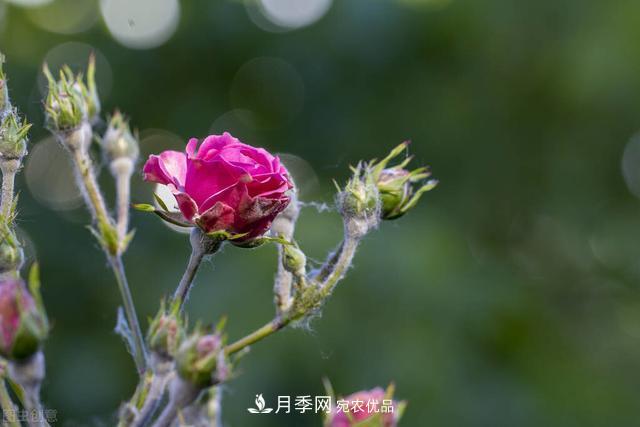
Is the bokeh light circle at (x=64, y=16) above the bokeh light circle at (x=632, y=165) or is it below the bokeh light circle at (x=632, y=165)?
below

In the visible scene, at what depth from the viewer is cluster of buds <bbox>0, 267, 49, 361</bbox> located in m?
0.74

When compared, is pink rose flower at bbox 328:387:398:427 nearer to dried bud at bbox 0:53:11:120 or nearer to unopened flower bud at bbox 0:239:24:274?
unopened flower bud at bbox 0:239:24:274

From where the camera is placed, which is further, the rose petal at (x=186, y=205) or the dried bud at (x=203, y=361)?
the rose petal at (x=186, y=205)

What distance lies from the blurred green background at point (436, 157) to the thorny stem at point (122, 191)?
1.84 metres

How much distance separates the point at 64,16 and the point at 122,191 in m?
4.15

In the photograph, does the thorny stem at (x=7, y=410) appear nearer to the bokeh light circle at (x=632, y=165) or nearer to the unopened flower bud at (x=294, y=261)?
the unopened flower bud at (x=294, y=261)

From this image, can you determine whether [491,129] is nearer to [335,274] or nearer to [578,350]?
[578,350]

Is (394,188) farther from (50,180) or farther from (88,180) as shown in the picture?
(50,180)

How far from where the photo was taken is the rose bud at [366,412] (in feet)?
2.77

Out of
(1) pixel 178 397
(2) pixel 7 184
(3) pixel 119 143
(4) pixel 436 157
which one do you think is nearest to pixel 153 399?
(1) pixel 178 397

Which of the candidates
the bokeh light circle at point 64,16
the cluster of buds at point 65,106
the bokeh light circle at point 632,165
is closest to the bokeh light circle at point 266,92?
the bokeh light circle at point 64,16

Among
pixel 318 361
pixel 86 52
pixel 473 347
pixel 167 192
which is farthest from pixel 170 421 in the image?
pixel 86 52

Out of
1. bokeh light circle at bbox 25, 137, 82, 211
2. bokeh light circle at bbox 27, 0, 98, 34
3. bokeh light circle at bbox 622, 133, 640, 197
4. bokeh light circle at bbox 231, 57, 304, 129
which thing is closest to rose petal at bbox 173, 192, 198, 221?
bokeh light circle at bbox 25, 137, 82, 211

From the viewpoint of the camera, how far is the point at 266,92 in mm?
5082
